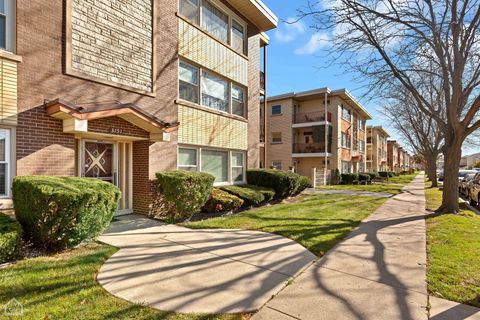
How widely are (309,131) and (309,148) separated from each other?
2.15 m

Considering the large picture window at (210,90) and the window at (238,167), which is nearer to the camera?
the large picture window at (210,90)

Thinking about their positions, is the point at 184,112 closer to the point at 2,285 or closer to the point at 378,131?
the point at 2,285

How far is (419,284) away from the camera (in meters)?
4.17

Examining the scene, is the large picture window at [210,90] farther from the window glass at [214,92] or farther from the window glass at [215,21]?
the window glass at [215,21]

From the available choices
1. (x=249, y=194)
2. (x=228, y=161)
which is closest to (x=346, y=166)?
(x=228, y=161)

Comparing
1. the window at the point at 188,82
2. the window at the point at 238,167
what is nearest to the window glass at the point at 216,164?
the window at the point at 238,167


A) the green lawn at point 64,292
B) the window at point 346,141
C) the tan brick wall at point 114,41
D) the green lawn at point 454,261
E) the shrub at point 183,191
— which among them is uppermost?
the tan brick wall at point 114,41

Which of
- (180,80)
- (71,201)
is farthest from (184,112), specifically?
(71,201)

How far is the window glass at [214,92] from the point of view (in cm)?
1159

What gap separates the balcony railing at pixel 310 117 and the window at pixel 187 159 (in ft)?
64.1

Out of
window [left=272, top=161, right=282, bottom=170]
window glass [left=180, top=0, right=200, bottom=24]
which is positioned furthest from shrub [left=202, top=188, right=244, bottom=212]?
window [left=272, top=161, right=282, bottom=170]

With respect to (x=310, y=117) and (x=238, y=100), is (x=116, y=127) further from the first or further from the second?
(x=310, y=117)

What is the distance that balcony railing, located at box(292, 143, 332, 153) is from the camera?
27.4m

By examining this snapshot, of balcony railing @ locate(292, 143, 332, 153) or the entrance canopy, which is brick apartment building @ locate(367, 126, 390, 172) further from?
the entrance canopy
